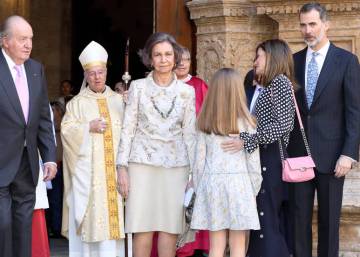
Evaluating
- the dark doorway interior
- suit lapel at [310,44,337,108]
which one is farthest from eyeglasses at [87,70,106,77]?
the dark doorway interior

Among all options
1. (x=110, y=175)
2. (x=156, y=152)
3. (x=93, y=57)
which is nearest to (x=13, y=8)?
(x=93, y=57)

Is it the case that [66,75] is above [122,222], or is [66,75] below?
above

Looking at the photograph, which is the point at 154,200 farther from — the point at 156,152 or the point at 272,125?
the point at 272,125

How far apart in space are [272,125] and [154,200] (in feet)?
3.07

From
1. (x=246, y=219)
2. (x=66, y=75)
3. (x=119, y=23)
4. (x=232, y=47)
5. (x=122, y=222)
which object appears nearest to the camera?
(x=246, y=219)

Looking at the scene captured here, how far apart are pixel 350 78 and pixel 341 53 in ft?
0.66

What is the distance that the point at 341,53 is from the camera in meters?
6.92

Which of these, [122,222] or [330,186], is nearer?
[330,186]

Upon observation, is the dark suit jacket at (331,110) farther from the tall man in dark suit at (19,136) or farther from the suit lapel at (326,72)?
the tall man in dark suit at (19,136)

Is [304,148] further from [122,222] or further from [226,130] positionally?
[122,222]

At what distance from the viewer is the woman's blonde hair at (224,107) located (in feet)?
21.5

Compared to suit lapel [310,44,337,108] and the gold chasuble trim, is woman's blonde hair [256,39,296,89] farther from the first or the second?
the gold chasuble trim

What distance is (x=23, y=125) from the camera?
259 inches

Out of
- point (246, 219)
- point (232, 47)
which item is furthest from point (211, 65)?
point (246, 219)
